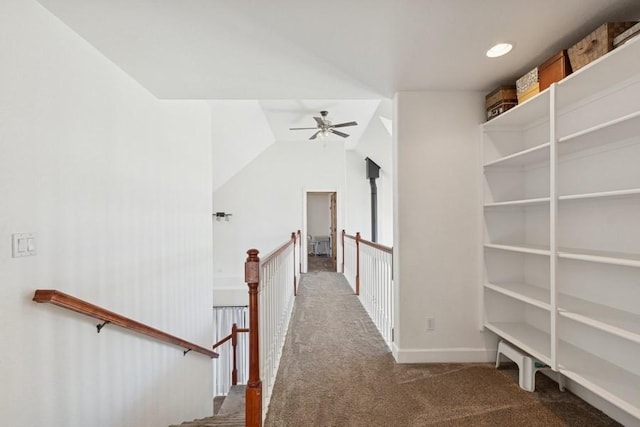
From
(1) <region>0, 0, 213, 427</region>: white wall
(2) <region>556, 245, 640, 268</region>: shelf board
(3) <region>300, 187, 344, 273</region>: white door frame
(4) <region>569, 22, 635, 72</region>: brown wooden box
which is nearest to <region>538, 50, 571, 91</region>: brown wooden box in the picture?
(4) <region>569, 22, 635, 72</region>: brown wooden box

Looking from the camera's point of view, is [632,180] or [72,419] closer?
[632,180]

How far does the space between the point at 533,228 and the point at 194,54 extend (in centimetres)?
282

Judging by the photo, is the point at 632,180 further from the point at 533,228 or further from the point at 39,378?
the point at 39,378

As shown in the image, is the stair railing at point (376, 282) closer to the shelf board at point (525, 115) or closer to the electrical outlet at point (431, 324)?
the electrical outlet at point (431, 324)

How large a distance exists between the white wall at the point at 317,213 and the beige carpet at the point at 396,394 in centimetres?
811

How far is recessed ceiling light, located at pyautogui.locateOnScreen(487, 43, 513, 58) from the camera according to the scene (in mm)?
1897

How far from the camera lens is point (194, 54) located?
6.68 feet

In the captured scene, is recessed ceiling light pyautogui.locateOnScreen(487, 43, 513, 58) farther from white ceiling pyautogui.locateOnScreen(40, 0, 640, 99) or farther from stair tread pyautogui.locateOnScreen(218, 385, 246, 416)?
stair tread pyautogui.locateOnScreen(218, 385, 246, 416)

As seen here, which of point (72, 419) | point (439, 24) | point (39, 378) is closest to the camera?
point (39, 378)

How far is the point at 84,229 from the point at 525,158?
3046mm

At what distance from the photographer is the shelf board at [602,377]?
1.48m

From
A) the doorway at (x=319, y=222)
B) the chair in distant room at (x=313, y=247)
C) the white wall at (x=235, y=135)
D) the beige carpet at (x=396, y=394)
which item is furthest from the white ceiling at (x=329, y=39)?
the doorway at (x=319, y=222)

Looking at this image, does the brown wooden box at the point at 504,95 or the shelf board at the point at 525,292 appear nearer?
the shelf board at the point at 525,292

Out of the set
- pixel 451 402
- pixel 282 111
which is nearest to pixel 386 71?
pixel 451 402
